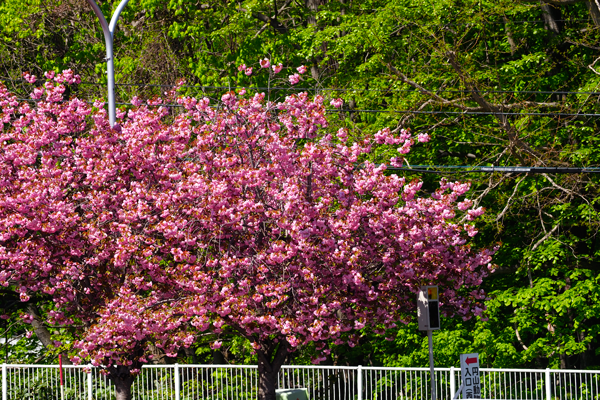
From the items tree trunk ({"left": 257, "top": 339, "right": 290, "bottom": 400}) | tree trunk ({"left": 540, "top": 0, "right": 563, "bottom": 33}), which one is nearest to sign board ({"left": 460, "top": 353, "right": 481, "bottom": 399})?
tree trunk ({"left": 257, "top": 339, "right": 290, "bottom": 400})

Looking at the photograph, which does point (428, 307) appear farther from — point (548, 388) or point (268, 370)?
point (548, 388)

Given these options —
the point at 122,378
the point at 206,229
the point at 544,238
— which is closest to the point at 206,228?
the point at 206,229

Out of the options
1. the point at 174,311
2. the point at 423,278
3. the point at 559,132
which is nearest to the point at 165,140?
the point at 174,311

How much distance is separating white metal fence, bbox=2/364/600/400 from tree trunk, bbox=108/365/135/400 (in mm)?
3837

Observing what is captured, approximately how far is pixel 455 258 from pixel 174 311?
4.89 m

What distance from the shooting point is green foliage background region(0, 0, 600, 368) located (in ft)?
65.1

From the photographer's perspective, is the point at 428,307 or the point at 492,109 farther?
the point at 492,109

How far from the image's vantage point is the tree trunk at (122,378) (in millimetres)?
14391

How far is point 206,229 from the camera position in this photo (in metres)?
Answer: 12.9

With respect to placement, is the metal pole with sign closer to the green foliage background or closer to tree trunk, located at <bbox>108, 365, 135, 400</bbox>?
tree trunk, located at <bbox>108, 365, 135, 400</bbox>

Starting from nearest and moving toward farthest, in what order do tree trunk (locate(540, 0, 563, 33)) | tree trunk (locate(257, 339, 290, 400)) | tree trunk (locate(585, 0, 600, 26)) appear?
tree trunk (locate(257, 339, 290, 400))
tree trunk (locate(585, 0, 600, 26))
tree trunk (locate(540, 0, 563, 33))

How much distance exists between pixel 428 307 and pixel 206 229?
3.64m

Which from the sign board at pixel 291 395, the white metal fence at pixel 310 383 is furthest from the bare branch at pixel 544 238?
the sign board at pixel 291 395

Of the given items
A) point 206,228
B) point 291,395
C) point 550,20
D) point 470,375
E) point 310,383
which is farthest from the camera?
point 550,20
